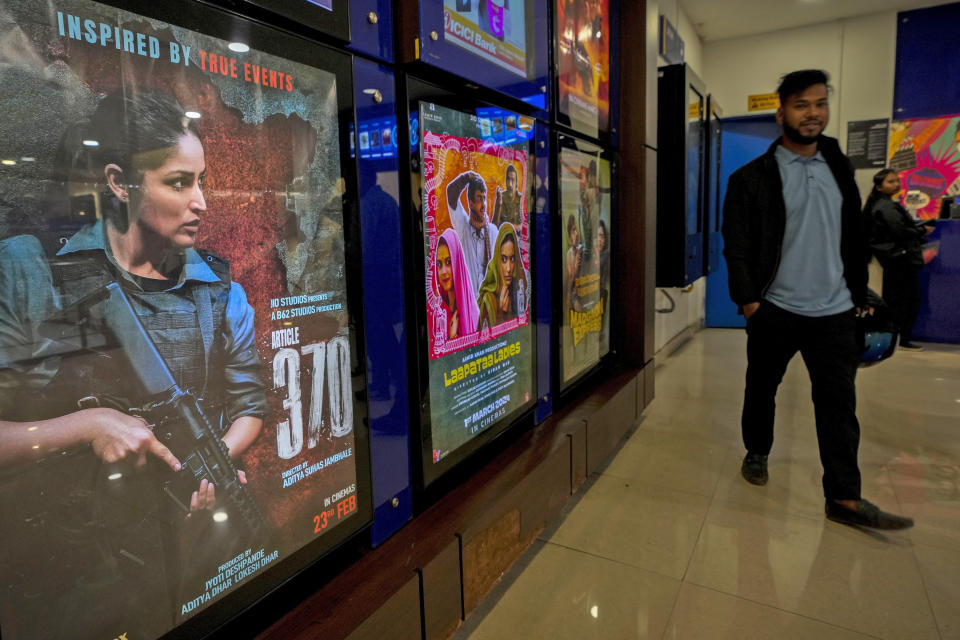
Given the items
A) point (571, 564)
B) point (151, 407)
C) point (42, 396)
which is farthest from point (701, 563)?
point (42, 396)

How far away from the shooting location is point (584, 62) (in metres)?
2.48

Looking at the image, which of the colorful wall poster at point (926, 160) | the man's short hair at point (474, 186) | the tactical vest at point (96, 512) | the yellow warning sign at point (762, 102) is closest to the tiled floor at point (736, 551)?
the tactical vest at point (96, 512)

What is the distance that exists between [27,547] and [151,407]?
21 cm

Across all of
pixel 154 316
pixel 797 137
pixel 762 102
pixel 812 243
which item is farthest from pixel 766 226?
pixel 762 102

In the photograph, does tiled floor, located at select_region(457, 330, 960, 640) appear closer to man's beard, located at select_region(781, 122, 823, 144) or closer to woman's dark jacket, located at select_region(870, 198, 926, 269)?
man's beard, located at select_region(781, 122, 823, 144)

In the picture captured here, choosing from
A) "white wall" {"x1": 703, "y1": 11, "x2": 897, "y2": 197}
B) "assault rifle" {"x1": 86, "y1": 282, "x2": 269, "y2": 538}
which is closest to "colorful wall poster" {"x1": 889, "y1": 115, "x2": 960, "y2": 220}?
"white wall" {"x1": 703, "y1": 11, "x2": 897, "y2": 197}

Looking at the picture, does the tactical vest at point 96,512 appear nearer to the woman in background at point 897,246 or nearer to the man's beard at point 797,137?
the man's beard at point 797,137

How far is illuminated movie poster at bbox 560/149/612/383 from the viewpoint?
2328 mm

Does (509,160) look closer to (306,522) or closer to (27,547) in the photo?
(306,522)

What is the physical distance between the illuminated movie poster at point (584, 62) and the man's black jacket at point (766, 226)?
0.70 m

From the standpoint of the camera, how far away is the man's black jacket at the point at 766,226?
2.05 metres

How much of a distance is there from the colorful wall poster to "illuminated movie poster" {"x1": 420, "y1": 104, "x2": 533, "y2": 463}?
5.43 m

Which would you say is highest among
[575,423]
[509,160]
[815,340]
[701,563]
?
[509,160]

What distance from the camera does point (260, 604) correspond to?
1.04m
